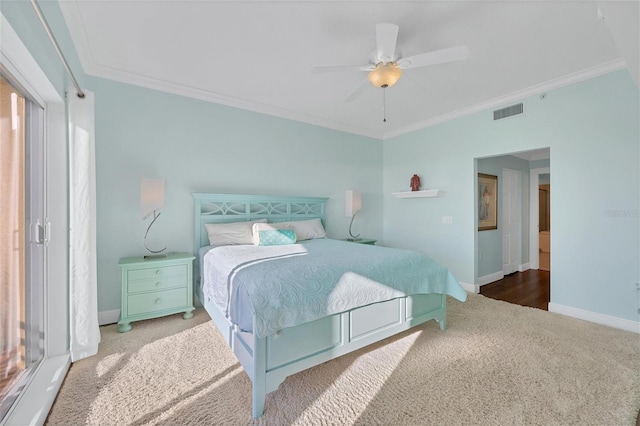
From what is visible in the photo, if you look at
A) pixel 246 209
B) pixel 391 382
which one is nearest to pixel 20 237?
pixel 246 209

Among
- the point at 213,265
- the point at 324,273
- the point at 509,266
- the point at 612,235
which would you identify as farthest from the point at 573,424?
the point at 509,266

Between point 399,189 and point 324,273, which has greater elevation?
point 399,189

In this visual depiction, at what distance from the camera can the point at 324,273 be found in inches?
80.0

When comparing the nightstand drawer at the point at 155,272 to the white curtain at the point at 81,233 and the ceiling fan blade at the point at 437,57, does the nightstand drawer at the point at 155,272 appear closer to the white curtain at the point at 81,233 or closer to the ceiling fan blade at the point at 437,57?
the white curtain at the point at 81,233

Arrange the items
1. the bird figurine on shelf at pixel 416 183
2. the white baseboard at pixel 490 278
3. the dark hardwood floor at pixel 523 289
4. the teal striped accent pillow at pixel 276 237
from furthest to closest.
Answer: the bird figurine on shelf at pixel 416 183
the white baseboard at pixel 490 278
the dark hardwood floor at pixel 523 289
the teal striped accent pillow at pixel 276 237

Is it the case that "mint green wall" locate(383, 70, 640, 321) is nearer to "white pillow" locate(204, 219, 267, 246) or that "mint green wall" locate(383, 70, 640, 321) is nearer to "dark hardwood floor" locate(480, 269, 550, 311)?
"dark hardwood floor" locate(480, 269, 550, 311)

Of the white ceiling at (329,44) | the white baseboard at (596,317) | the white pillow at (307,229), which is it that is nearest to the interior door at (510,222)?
the white baseboard at (596,317)

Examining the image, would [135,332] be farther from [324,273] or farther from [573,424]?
[573,424]

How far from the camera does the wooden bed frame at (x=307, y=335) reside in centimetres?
170

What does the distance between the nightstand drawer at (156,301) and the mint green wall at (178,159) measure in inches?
18.6

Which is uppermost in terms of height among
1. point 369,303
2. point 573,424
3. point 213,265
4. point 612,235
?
point 612,235

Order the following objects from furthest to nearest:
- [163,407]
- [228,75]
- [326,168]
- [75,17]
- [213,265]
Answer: [326,168]
[228,75]
[213,265]
[75,17]
[163,407]

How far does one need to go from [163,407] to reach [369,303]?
1.56 metres

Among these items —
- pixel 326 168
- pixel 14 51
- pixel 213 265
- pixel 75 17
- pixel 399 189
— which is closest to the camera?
pixel 14 51
